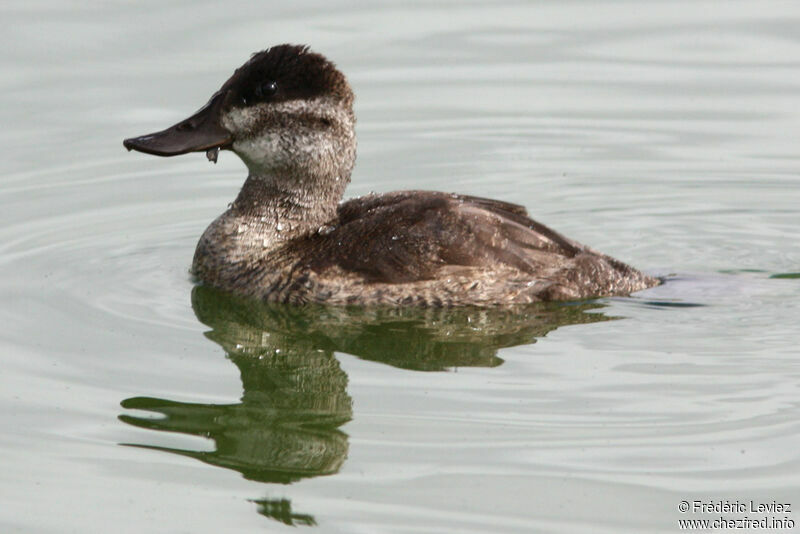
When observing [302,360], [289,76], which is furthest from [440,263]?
[289,76]

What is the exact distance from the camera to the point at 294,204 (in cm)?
955

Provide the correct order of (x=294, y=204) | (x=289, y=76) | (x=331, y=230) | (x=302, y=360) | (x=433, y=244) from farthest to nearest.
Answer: (x=294, y=204) < (x=331, y=230) < (x=289, y=76) < (x=433, y=244) < (x=302, y=360)

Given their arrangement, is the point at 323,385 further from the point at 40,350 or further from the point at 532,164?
the point at 532,164

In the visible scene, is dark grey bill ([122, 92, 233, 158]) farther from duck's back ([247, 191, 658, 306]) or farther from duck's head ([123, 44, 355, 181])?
duck's back ([247, 191, 658, 306])

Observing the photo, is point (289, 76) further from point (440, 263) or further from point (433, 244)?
point (440, 263)

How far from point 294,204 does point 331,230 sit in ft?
1.19

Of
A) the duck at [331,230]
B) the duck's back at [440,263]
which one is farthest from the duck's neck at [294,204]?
the duck's back at [440,263]

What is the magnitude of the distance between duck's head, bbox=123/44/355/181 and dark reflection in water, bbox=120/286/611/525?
92 cm

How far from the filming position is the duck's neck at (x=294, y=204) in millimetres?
9516

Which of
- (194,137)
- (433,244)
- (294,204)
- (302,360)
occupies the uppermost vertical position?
(194,137)

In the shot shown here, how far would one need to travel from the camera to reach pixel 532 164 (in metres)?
12.2

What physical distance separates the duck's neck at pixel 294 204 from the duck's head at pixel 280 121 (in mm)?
69

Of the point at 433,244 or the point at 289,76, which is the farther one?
the point at 289,76

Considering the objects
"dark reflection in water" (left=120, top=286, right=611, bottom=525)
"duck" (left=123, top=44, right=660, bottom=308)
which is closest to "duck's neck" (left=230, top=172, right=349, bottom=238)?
"duck" (left=123, top=44, right=660, bottom=308)
